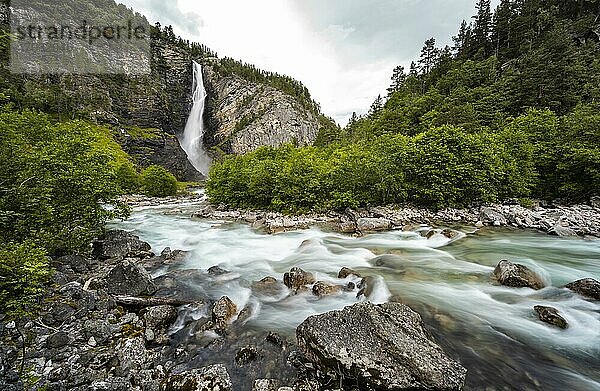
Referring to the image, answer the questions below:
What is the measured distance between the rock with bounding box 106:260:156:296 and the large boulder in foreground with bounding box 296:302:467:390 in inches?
201

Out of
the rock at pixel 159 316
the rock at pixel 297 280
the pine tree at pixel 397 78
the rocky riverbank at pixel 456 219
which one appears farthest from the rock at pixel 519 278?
the pine tree at pixel 397 78

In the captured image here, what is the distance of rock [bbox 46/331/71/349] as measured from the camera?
525 cm

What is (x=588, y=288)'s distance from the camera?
6.97 m

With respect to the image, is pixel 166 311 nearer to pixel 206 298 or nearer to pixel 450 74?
pixel 206 298

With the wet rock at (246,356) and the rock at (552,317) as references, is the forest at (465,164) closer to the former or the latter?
the rock at (552,317)

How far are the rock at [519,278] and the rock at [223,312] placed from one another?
7.66m

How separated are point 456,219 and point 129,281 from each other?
57.3 ft

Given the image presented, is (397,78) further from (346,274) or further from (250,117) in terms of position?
(346,274)

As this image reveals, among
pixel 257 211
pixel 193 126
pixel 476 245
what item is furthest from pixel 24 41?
pixel 476 245

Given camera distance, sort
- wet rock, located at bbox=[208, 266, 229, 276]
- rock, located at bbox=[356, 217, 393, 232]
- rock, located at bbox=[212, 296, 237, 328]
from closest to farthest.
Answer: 1. rock, located at bbox=[212, 296, 237, 328]
2. wet rock, located at bbox=[208, 266, 229, 276]
3. rock, located at bbox=[356, 217, 393, 232]

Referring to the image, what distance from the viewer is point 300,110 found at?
9762cm

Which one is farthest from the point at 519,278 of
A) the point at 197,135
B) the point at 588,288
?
the point at 197,135

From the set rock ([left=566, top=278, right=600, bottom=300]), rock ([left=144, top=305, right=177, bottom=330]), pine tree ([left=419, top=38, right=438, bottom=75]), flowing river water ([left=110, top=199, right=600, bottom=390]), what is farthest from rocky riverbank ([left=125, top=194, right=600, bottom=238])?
pine tree ([left=419, top=38, right=438, bottom=75])

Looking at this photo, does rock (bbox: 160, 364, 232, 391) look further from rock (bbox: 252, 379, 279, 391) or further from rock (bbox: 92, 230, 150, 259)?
rock (bbox: 92, 230, 150, 259)
